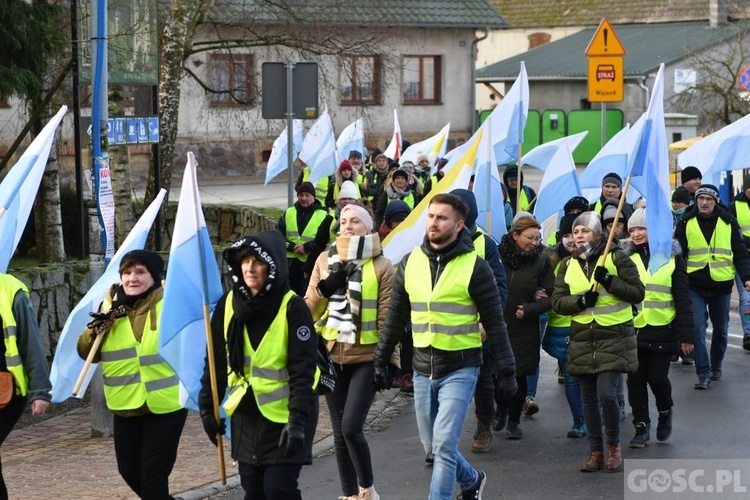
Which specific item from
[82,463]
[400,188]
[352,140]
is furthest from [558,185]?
[352,140]

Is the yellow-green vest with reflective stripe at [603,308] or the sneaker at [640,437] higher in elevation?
the yellow-green vest with reflective stripe at [603,308]

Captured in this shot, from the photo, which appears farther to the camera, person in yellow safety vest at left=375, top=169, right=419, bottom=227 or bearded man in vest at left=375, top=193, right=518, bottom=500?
person in yellow safety vest at left=375, top=169, right=419, bottom=227

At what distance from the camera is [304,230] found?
13.8 meters

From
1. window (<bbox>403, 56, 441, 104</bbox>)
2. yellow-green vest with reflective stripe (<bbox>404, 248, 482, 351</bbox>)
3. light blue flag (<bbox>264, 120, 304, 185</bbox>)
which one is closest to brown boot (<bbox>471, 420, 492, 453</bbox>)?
yellow-green vest with reflective stripe (<bbox>404, 248, 482, 351</bbox>)

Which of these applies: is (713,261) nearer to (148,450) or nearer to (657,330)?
(657,330)

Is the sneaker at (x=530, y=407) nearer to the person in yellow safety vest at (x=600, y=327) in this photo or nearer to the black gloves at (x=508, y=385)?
the person in yellow safety vest at (x=600, y=327)

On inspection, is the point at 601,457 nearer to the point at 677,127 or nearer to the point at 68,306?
the point at 68,306

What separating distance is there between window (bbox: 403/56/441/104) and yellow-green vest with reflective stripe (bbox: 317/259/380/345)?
34.9m

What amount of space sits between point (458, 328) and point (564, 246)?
11.1ft

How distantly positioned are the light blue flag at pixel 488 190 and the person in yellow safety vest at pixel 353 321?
331 centimetres

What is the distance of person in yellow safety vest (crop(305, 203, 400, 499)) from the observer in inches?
306

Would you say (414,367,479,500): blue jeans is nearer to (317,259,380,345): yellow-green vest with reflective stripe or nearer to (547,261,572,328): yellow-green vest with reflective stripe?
(317,259,380,345): yellow-green vest with reflective stripe

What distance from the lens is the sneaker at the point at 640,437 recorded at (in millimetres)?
9352

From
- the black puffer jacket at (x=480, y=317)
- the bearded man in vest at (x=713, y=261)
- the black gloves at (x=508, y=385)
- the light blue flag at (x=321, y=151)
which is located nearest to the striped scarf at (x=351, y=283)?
the black puffer jacket at (x=480, y=317)
